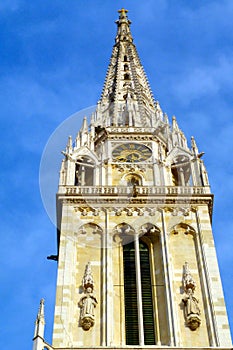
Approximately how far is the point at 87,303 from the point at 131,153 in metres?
10.3

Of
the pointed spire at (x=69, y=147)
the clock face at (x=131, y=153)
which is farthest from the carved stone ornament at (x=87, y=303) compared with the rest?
the pointed spire at (x=69, y=147)

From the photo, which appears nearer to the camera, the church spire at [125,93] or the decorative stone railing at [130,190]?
the decorative stone railing at [130,190]

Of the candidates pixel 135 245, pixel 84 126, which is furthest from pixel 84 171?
pixel 135 245

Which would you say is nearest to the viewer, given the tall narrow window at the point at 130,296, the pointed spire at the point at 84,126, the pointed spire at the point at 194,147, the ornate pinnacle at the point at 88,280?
the tall narrow window at the point at 130,296

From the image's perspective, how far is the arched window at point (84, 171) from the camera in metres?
30.0

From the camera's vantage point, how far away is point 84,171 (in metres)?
30.7

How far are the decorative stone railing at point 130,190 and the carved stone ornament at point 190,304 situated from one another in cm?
421

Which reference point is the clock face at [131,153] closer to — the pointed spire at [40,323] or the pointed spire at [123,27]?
the pointed spire at [40,323]

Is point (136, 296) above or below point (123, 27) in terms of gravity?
below

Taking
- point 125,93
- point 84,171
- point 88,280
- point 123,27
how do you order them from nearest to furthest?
point 88,280 < point 84,171 < point 125,93 < point 123,27

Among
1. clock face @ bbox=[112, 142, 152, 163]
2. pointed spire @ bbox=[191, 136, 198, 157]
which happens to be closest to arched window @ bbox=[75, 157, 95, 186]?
clock face @ bbox=[112, 142, 152, 163]

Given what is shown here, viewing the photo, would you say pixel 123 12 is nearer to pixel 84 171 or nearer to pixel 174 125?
pixel 174 125

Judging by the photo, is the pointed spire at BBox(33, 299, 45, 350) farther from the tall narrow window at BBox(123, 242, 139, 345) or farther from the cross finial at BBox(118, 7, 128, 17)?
the cross finial at BBox(118, 7, 128, 17)

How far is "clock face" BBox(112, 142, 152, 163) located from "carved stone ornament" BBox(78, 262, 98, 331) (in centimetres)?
800
